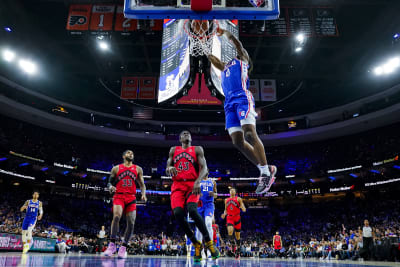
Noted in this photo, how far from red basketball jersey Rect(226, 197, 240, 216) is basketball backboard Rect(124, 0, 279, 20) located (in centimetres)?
686

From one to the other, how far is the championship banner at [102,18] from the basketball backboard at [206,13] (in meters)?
7.97

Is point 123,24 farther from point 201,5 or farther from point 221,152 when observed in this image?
point 221,152

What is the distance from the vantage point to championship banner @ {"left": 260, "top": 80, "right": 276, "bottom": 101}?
57.1ft

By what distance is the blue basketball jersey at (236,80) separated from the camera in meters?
5.28

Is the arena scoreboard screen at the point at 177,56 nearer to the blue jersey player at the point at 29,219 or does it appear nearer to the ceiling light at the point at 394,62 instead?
the blue jersey player at the point at 29,219

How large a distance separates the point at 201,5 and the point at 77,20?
953 centimetres

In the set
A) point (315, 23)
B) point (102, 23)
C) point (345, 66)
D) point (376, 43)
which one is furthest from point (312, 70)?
point (102, 23)

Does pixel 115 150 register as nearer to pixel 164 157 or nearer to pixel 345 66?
pixel 164 157

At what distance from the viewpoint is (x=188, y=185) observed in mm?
5254

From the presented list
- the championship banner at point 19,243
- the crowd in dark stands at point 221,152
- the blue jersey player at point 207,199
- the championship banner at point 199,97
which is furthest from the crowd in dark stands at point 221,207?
the blue jersey player at point 207,199

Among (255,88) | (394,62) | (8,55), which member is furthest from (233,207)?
(8,55)

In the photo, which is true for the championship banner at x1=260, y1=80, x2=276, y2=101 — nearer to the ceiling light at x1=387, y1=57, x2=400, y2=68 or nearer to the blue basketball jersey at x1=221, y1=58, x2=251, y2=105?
the ceiling light at x1=387, y1=57, x2=400, y2=68

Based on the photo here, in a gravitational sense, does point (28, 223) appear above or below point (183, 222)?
below

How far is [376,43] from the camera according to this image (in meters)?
18.7
